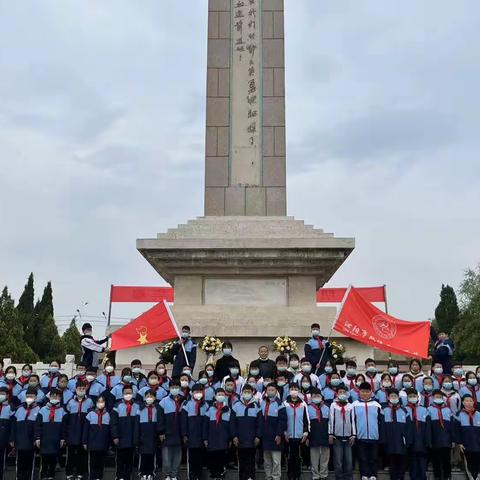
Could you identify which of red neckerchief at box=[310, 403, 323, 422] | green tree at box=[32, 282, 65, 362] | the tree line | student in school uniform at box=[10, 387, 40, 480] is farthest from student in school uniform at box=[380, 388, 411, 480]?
green tree at box=[32, 282, 65, 362]

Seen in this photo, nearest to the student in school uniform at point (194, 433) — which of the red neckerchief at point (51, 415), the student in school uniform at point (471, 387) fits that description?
the red neckerchief at point (51, 415)

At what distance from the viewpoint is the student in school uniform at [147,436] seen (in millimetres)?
8500

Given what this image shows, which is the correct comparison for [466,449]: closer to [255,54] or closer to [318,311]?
[318,311]

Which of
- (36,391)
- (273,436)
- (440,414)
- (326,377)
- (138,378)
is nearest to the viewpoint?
(273,436)

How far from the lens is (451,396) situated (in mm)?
9219

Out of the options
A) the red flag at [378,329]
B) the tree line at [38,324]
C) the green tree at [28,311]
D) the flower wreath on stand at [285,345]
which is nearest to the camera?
the red flag at [378,329]

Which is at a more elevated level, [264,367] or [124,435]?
[264,367]

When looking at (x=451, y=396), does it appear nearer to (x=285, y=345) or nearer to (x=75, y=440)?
(x=285, y=345)

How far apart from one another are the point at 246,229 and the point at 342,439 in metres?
6.26

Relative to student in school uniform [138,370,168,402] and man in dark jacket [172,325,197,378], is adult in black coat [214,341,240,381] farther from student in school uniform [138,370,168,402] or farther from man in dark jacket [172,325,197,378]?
student in school uniform [138,370,168,402]

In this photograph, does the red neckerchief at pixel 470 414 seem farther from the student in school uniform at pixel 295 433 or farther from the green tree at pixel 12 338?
the green tree at pixel 12 338

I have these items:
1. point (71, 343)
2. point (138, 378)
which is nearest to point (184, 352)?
point (138, 378)

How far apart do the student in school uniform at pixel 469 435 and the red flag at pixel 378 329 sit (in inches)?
126

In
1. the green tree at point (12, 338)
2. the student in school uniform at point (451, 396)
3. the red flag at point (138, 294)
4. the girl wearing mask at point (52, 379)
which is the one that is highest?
the red flag at point (138, 294)
